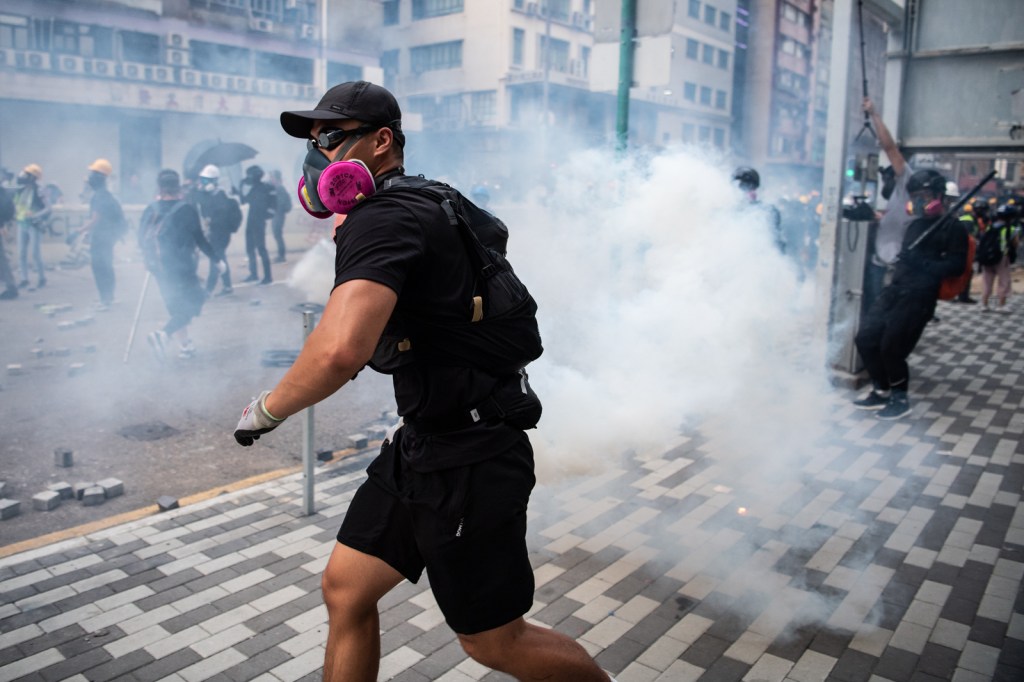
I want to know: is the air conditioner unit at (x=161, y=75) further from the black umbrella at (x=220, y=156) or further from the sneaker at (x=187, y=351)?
the sneaker at (x=187, y=351)

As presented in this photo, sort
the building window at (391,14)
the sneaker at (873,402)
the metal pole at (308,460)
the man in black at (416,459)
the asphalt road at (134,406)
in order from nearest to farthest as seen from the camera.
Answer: the man in black at (416,459) → the metal pole at (308,460) → the asphalt road at (134,406) → the sneaker at (873,402) → the building window at (391,14)

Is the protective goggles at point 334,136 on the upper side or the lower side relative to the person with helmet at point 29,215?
upper

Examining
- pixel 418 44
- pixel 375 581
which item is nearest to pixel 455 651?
pixel 375 581

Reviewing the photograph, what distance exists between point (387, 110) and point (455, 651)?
195 cm

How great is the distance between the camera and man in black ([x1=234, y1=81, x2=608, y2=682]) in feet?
6.27

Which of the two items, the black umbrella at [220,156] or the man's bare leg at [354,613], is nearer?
the man's bare leg at [354,613]

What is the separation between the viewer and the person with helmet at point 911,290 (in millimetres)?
6328

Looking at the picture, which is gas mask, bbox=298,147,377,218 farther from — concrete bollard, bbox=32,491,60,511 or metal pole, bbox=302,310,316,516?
concrete bollard, bbox=32,491,60,511

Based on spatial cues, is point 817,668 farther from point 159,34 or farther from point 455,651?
point 159,34

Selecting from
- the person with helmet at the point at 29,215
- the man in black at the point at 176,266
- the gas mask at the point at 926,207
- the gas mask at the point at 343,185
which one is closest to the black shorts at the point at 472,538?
the gas mask at the point at 343,185

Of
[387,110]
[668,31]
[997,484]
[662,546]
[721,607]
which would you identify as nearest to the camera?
[387,110]

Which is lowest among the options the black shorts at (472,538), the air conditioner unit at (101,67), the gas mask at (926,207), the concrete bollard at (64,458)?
the concrete bollard at (64,458)

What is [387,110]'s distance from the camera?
2158 mm

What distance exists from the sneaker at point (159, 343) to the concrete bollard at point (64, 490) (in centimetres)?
331
